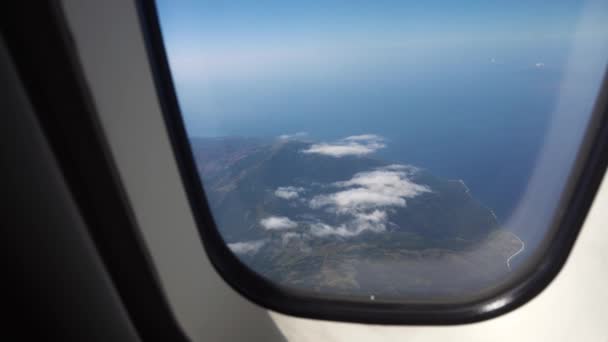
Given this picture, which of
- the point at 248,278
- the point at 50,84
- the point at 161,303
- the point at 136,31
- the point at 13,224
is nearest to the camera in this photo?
the point at 13,224

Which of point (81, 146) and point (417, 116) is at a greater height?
point (81, 146)

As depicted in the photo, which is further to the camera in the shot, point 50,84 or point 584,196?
point 584,196

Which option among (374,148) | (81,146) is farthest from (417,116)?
(81,146)

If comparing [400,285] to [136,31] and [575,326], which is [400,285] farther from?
[136,31]

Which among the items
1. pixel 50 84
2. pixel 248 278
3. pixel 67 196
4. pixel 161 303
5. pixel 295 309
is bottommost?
pixel 295 309

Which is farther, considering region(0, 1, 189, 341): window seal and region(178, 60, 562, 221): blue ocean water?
region(178, 60, 562, 221): blue ocean water

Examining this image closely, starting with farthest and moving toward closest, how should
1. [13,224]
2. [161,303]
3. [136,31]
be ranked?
[161,303], [136,31], [13,224]

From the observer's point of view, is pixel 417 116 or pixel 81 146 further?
pixel 417 116

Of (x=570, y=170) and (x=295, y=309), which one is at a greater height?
(x=570, y=170)

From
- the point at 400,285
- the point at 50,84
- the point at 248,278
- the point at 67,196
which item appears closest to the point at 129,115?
the point at 50,84

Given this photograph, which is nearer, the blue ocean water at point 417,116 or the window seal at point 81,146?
the window seal at point 81,146

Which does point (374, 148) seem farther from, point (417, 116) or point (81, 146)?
point (81, 146)
